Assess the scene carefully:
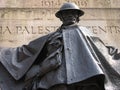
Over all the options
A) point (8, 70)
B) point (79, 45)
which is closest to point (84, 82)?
point (79, 45)

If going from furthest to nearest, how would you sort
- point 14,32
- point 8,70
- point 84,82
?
1. point 14,32
2. point 8,70
3. point 84,82

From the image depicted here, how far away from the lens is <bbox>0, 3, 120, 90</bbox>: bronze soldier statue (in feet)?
24.8

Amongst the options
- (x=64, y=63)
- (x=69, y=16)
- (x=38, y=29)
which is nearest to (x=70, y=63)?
(x=64, y=63)

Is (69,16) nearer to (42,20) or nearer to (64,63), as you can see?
(64,63)

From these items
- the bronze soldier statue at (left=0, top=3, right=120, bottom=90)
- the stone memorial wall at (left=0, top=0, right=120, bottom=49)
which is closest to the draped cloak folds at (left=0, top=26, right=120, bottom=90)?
the bronze soldier statue at (left=0, top=3, right=120, bottom=90)

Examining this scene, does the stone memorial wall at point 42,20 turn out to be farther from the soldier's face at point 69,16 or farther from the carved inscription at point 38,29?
the soldier's face at point 69,16

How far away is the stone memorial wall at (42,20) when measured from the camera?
11250 millimetres

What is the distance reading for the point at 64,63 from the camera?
7730mm

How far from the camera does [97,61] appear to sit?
7781mm

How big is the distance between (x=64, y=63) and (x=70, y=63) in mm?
84

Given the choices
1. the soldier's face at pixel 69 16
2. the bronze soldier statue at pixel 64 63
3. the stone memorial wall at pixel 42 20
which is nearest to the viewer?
the bronze soldier statue at pixel 64 63

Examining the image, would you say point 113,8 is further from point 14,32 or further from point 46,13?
point 14,32

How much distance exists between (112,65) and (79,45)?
0.55 metres

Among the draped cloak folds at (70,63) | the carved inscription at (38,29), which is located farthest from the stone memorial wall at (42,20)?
the draped cloak folds at (70,63)
